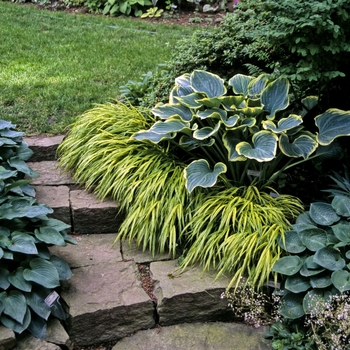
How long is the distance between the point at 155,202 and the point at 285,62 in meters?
1.39

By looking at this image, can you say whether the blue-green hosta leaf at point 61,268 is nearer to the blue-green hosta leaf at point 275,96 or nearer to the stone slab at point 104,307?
the stone slab at point 104,307

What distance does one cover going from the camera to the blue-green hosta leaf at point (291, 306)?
8.53 feet

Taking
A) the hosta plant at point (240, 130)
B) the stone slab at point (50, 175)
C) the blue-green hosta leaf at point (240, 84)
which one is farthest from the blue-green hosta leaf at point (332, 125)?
the stone slab at point (50, 175)

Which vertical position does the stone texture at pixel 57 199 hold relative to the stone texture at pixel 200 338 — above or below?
above

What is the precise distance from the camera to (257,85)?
339 centimetres

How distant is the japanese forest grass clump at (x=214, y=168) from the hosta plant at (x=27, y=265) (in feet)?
1.85

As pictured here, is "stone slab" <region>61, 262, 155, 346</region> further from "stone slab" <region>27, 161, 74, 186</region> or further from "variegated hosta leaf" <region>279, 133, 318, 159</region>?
"variegated hosta leaf" <region>279, 133, 318, 159</region>

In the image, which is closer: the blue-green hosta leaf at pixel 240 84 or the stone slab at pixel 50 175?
the blue-green hosta leaf at pixel 240 84

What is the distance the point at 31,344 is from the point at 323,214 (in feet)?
6.10

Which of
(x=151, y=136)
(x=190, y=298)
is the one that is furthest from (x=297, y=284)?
(x=151, y=136)

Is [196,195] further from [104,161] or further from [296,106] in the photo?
[296,106]

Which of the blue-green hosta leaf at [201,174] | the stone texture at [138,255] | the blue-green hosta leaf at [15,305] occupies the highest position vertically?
the blue-green hosta leaf at [201,174]

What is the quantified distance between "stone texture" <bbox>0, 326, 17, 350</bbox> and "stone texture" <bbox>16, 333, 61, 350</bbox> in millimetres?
44

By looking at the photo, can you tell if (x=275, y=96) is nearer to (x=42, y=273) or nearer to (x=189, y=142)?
(x=189, y=142)
